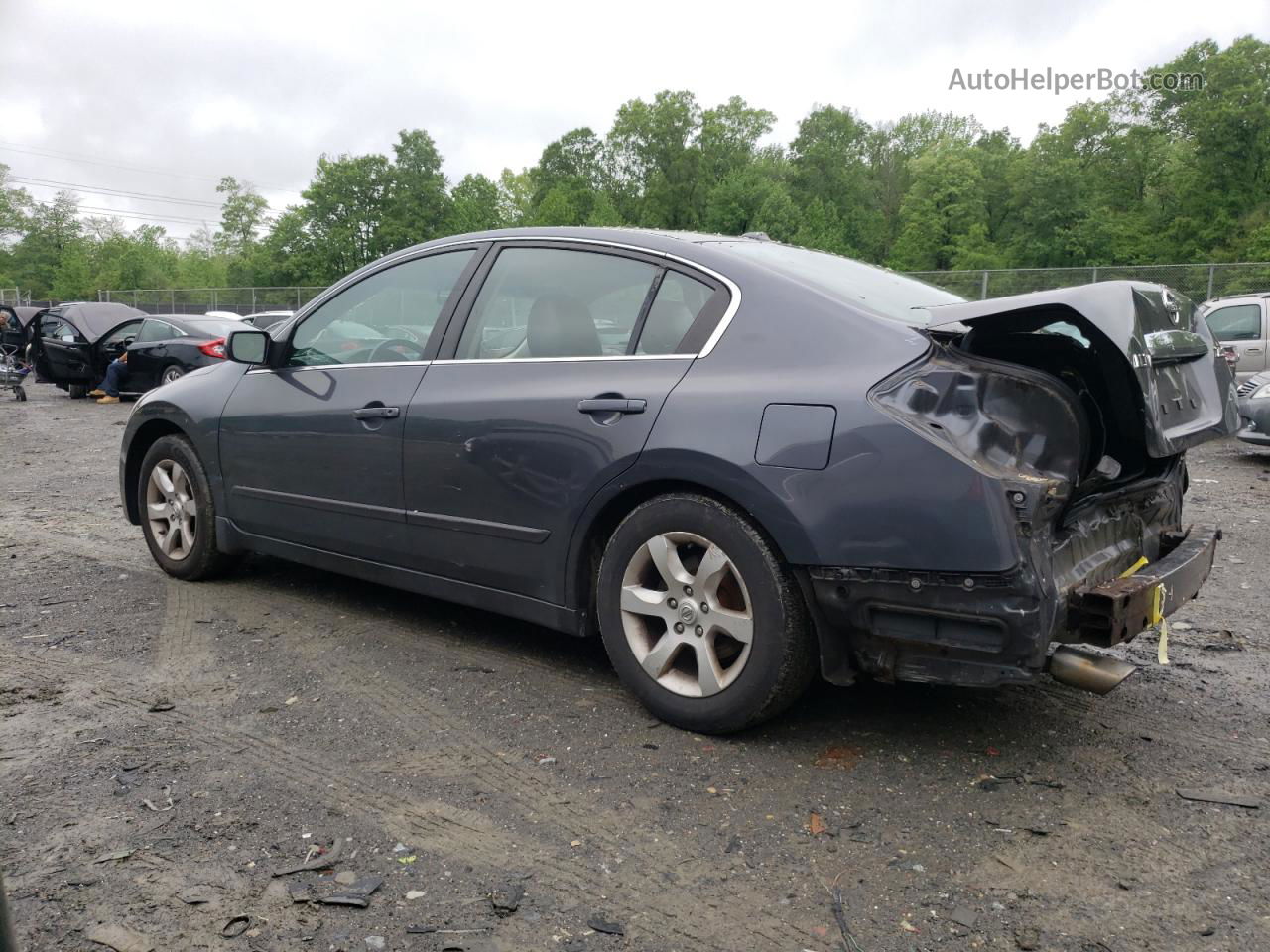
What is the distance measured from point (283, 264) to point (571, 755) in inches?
2976

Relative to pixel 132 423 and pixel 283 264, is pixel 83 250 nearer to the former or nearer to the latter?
pixel 283 264

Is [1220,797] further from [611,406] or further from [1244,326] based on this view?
[1244,326]

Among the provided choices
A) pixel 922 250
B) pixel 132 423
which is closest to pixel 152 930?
pixel 132 423

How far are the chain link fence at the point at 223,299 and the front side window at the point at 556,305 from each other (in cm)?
4203

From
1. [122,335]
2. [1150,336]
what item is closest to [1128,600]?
[1150,336]

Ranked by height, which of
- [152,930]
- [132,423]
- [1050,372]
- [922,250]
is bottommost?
[152,930]

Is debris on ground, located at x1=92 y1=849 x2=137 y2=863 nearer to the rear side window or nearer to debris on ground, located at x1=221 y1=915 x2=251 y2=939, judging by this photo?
debris on ground, located at x1=221 y1=915 x2=251 y2=939

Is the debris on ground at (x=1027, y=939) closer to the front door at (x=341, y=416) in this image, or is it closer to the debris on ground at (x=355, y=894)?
the debris on ground at (x=355, y=894)

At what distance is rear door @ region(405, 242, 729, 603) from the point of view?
139 inches

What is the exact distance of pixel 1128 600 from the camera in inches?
118

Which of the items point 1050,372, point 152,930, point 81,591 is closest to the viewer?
point 152,930

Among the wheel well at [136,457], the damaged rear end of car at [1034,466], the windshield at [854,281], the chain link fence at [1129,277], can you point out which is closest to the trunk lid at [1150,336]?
the damaged rear end of car at [1034,466]

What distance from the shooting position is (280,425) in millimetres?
4711

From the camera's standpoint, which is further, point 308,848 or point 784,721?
point 784,721
